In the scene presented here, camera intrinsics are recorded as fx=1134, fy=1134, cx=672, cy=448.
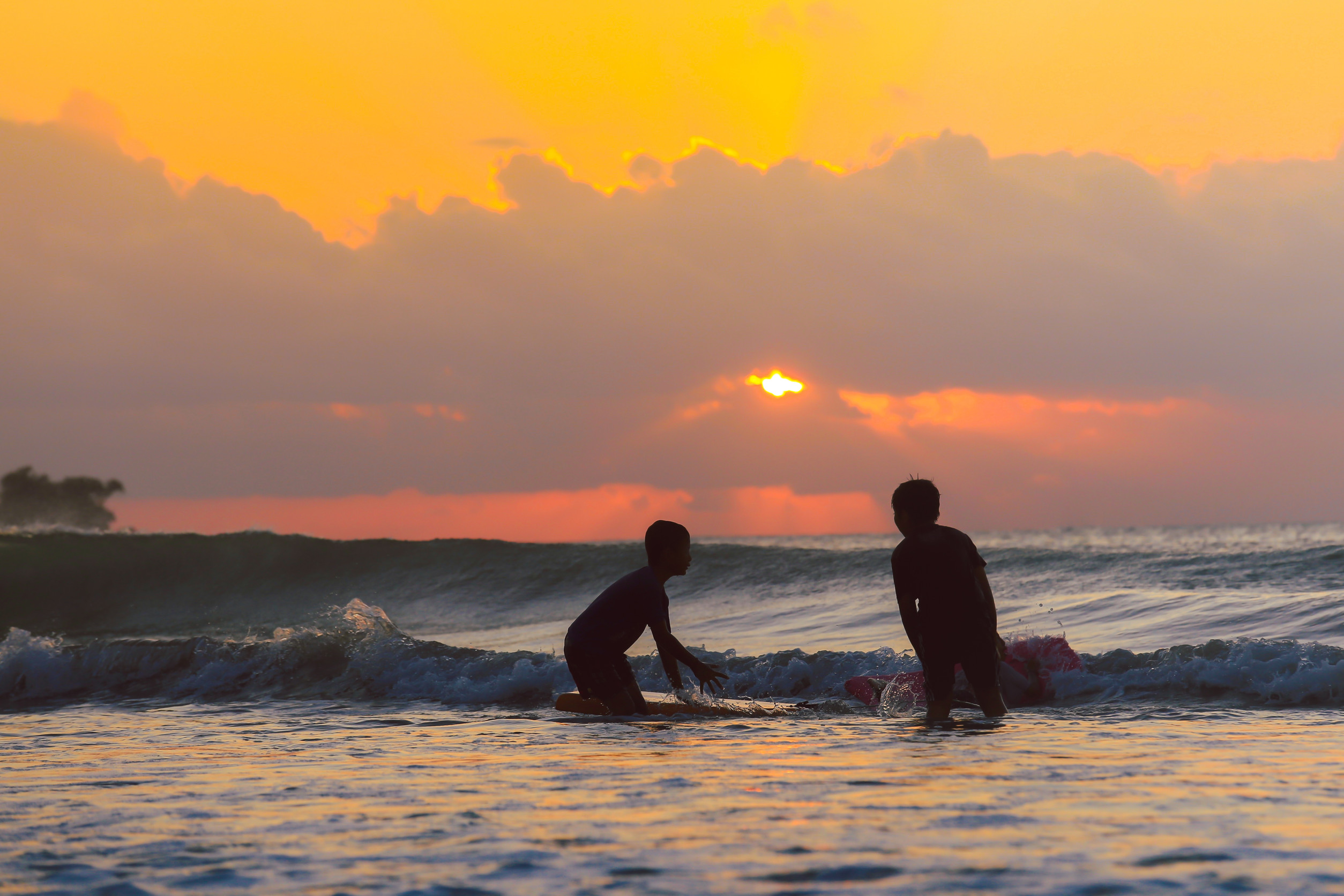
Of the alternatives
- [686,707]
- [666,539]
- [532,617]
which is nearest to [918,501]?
[666,539]

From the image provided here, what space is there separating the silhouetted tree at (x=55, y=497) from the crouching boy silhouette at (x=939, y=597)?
180 feet

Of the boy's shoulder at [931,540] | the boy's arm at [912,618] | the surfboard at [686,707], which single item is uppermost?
the boy's shoulder at [931,540]

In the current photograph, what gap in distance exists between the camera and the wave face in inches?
411

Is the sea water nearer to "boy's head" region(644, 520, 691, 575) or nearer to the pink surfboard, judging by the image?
the pink surfboard

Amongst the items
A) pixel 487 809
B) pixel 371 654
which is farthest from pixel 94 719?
pixel 487 809

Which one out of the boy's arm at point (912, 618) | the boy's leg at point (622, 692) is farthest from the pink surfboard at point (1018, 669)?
the boy's leg at point (622, 692)

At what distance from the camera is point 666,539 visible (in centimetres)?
777

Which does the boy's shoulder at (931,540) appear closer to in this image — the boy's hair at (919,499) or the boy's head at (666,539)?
the boy's hair at (919,499)

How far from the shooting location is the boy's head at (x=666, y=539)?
777cm

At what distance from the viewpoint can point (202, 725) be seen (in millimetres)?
8758

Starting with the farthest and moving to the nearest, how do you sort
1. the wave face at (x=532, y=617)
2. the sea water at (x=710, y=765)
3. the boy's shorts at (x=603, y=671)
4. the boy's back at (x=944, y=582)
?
the wave face at (x=532, y=617) < the boy's shorts at (x=603, y=671) < the boy's back at (x=944, y=582) < the sea water at (x=710, y=765)

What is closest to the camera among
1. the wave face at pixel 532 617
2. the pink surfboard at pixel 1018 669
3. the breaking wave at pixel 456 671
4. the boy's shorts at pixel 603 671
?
the boy's shorts at pixel 603 671

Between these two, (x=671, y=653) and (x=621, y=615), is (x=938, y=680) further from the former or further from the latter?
(x=621, y=615)

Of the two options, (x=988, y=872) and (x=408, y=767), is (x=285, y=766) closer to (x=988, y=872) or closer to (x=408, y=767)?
(x=408, y=767)
